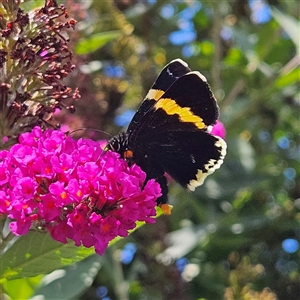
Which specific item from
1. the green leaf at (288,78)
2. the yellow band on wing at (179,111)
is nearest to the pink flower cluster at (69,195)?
the yellow band on wing at (179,111)

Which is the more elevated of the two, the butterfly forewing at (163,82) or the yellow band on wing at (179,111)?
the butterfly forewing at (163,82)

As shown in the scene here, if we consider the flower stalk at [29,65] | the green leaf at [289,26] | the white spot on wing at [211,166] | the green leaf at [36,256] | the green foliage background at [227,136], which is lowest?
the green foliage background at [227,136]

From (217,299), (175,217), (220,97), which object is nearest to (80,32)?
(220,97)

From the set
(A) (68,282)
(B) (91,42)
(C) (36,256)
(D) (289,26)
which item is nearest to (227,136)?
(D) (289,26)

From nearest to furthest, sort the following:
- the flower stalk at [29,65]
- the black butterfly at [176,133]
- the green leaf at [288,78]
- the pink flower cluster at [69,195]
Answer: the pink flower cluster at [69,195] → the flower stalk at [29,65] → the black butterfly at [176,133] → the green leaf at [288,78]

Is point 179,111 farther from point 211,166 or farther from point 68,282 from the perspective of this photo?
point 68,282

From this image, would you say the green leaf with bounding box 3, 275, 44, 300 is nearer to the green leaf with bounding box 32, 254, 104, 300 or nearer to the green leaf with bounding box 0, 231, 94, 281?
the green leaf with bounding box 32, 254, 104, 300

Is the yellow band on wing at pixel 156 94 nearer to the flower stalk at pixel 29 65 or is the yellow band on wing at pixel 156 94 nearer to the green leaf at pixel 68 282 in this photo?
the flower stalk at pixel 29 65
